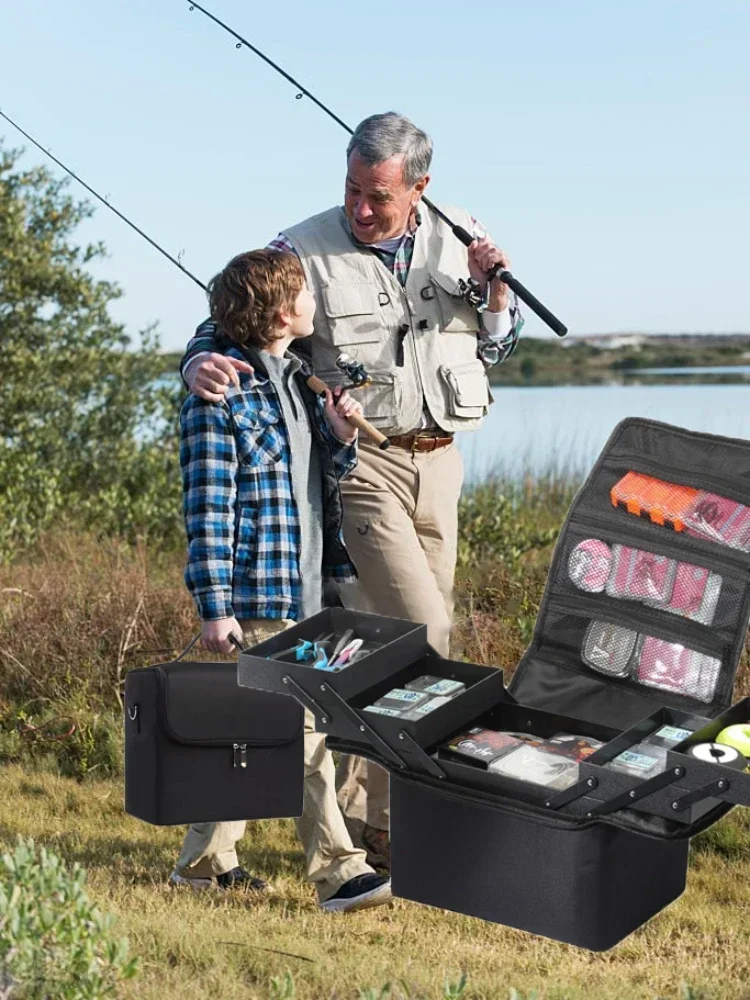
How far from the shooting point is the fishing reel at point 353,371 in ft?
12.7

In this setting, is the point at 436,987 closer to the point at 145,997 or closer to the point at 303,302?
the point at 145,997

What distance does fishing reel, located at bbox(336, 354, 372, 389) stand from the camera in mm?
3871

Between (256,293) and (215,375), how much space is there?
0.24 meters

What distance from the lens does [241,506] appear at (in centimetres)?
355

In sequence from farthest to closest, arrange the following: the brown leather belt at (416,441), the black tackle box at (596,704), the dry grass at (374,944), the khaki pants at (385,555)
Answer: the brown leather belt at (416,441), the khaki pants at (385,555), the dry grass at (374,944), the black tackle box at (596,704)

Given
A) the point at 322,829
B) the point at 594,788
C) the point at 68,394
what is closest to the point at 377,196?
the point at 322,829

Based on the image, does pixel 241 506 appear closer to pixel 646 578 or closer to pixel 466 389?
pixel 466 389

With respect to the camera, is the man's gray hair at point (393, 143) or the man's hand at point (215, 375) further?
the man's gray hair at point (393, 143)

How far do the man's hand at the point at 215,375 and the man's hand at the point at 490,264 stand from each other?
3.04ft

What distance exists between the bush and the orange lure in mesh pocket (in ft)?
5.50

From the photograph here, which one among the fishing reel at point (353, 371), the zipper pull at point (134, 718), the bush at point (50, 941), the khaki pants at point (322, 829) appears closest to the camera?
the bush at point (50, 941)

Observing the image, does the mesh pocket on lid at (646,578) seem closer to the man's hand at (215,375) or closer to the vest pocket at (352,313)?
the vest pocket at (352,313)

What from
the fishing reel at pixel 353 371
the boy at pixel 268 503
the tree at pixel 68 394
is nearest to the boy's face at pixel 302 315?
the boy at pixel 268 503

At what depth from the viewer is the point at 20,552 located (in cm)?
837
